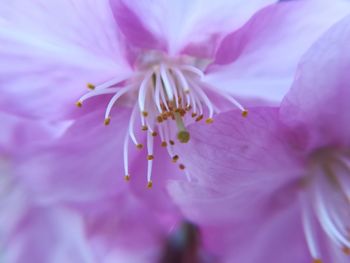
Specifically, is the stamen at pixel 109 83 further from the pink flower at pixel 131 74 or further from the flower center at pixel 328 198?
the flower center at pixel 328 198

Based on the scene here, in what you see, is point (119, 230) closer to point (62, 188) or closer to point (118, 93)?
point (62, 188)

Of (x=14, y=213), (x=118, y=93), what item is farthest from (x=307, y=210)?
(x=14, y=213)

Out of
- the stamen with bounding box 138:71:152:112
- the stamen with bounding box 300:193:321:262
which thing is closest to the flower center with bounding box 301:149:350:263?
the stamen with bounding box 300:193:321:262

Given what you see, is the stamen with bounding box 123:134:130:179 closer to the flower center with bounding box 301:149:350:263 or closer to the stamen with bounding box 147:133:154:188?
the stamen with bounding box 147:133:154:188

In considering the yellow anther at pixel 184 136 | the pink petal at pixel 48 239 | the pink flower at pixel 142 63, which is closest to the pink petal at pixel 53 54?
the pink flower at pixel 142 63

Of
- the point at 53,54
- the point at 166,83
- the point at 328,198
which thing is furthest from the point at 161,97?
the point at 328,198
